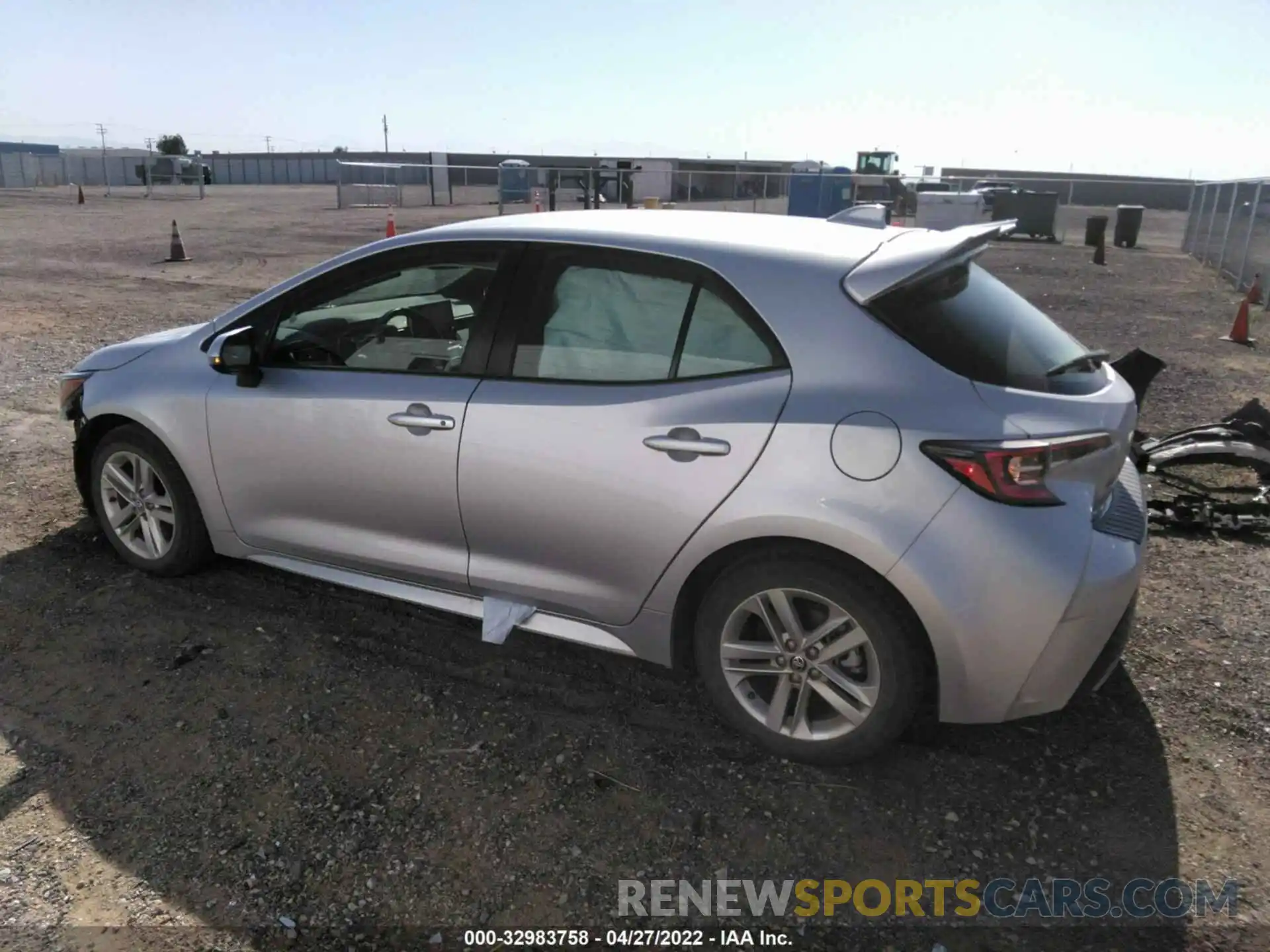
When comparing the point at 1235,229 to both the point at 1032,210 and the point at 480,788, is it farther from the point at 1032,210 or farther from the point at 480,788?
the point at 480,788

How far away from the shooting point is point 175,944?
8.08ft

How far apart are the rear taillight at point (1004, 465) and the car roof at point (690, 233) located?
729 millimetres

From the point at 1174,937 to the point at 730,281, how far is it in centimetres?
224

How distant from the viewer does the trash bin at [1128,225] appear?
26641 millimetres

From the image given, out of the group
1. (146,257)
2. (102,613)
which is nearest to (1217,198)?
(146,257)

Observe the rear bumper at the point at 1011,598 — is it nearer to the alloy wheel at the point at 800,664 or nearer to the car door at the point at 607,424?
the alloy wheel at the point at 800,664

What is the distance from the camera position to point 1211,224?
2141 cm

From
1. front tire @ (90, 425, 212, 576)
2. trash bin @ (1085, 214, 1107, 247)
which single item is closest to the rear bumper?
front tire @ (90, 425, 212, 576)

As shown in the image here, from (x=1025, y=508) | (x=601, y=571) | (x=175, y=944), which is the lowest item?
(x=175, y=944)

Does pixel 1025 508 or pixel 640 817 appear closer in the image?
pixel 1025 508

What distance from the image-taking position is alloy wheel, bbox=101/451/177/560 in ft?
14.1

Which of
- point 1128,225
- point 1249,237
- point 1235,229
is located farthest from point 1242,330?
point 1128,225

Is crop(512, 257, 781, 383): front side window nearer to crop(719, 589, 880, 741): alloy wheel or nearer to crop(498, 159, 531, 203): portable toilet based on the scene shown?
crop(719, 589, 880, 741): alloy wheel

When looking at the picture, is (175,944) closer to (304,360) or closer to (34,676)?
(34,676)
